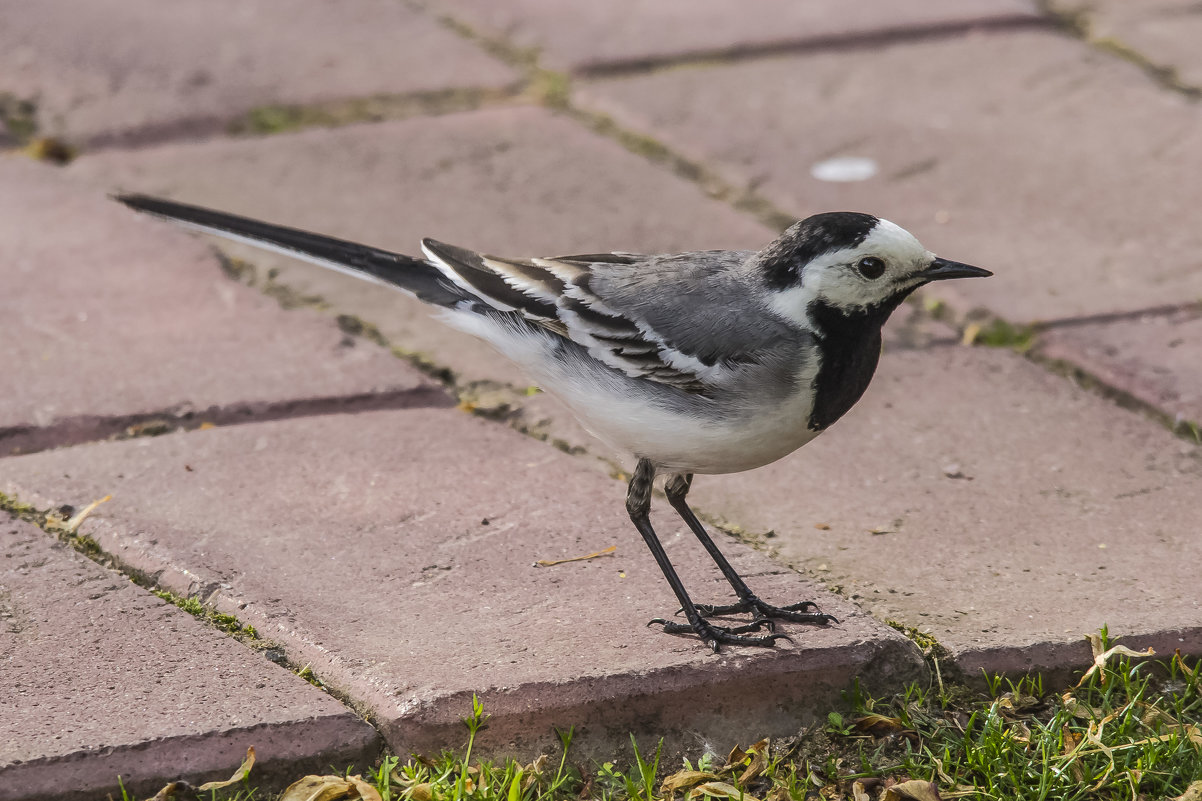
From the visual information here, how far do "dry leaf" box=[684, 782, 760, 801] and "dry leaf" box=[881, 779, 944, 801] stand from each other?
9.0 inches

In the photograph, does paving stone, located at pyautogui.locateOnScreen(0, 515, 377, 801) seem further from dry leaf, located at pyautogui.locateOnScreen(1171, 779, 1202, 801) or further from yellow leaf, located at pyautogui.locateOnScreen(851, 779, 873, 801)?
dry leaf, located at pyautogui.locateOnScreen(1171, 779, 1202, 801)

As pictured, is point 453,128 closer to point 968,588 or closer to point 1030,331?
point 1030,331

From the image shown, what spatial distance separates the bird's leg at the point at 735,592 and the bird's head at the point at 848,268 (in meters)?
0.46

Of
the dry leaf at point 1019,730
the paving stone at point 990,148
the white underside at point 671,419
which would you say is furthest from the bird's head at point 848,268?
the paving stone at point 990,148

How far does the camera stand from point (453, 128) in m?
5.00

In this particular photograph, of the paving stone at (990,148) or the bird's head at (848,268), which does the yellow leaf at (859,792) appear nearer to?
the bird's head at (848,268)

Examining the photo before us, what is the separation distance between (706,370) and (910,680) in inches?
27.2

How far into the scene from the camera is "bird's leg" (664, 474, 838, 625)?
2.75 m

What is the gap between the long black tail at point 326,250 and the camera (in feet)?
10.2

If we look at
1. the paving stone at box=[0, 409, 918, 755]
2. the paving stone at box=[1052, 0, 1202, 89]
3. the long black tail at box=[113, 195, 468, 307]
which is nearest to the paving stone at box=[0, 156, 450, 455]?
the paving stone at box=[0, 409, 918, 755]

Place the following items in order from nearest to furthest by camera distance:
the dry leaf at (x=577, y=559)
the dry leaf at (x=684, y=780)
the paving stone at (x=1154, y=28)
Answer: the dry leaf at (x=684, y=780), the dry leaf at (x=577, y=559), the paving stone at (x=1154, y=28)

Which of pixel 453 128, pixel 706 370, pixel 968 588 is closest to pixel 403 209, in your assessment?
pixel 453 128

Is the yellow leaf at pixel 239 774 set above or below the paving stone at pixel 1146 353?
below

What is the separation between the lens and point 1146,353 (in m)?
3.70
